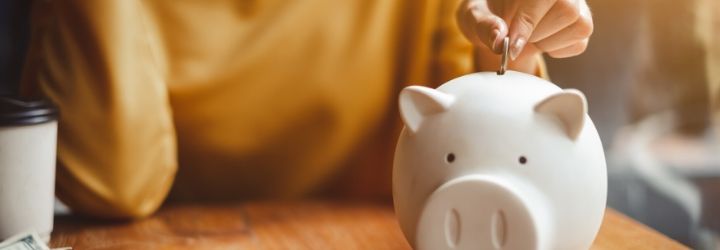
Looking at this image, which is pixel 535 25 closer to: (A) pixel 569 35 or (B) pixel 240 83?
(A) pixel 569 35

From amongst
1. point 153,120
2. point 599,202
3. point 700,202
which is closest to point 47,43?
point 153,120

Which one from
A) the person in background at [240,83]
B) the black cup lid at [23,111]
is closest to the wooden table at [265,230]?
the person in background at [240,83]

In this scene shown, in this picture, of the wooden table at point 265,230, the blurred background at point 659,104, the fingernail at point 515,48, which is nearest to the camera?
the fingernail at point 515,48

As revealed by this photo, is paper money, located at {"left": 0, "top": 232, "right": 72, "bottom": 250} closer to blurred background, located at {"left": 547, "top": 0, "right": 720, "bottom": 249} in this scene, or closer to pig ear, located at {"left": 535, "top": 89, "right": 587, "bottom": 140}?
pig ear, located at {"left": 535, "top": 89, "right": 587, "bottom": 140}

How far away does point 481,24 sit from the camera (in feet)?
2.33

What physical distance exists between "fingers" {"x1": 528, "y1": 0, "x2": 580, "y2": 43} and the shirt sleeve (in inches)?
16.8

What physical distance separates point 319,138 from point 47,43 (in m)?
0.34

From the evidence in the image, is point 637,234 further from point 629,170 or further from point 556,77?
point 629,170

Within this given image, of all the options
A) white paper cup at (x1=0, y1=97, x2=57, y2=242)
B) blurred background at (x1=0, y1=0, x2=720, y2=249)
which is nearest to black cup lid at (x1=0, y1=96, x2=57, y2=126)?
white paper cup at (x1=0, y1=97, x2=57, y2=242)

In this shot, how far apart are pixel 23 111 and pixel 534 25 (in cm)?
49

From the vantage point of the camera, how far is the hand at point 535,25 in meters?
0.68

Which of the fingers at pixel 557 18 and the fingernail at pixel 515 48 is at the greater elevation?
the fingers at pixel 557 18

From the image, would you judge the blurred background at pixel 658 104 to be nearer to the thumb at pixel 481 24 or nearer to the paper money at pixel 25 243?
the thumb at pixel 481 24

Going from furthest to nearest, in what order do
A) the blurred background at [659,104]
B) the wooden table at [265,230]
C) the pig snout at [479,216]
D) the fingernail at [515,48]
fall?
the blurred background at [659,104] → the wooden table at [265,230] → the fingernail at [515,48] → the pig snout at [479,216]
